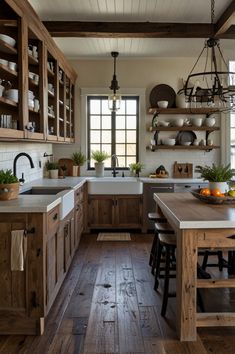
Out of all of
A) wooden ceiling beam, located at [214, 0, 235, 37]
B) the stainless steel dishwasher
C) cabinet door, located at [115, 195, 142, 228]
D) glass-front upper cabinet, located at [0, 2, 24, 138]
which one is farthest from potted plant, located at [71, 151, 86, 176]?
glass-front upper cabinet, located at [0, 2, 24, 138]

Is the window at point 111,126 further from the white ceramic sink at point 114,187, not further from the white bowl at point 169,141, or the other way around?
the white ceramic sink at point 114,187

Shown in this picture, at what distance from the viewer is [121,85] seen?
603 centimetres

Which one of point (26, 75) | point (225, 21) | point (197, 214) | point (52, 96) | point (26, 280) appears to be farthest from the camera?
point (52, 96)

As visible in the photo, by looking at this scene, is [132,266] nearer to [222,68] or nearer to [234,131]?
Result: [234,131]

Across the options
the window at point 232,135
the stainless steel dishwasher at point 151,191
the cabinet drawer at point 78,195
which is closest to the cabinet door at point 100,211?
the cabinet drawer at point 78,195

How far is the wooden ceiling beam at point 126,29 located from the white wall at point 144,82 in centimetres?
152

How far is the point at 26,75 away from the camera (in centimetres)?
302

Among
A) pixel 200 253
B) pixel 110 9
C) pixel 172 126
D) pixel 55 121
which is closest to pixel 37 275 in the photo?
pixel 200 253

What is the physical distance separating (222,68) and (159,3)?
2.48m

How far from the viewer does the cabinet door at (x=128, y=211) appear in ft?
17.9

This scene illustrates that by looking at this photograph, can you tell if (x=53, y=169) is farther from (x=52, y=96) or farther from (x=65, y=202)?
(x=65, y=202)

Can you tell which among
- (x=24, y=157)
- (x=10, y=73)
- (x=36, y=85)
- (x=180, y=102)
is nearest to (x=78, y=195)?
(x=24, y=157)

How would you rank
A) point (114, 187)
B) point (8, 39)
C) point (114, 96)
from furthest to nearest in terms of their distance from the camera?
point (114, 187)
point (114, 96)
point (8, 39)

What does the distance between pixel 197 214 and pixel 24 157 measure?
2572mm
